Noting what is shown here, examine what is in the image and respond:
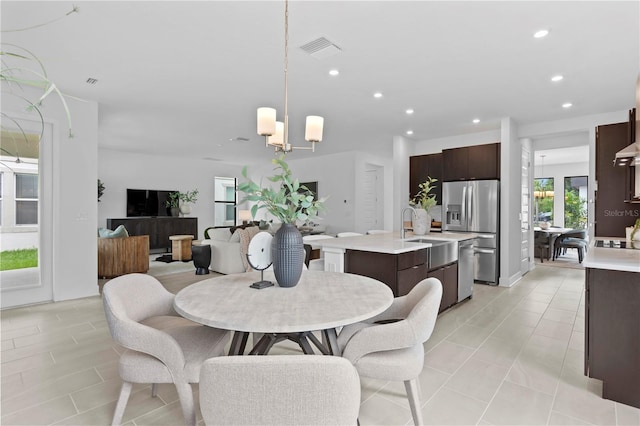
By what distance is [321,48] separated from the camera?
292 cm

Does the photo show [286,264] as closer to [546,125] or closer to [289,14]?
[289,14]

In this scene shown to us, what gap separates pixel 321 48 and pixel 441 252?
7.89ft

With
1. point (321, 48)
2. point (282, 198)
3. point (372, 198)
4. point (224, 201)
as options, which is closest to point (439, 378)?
point (282, 198)

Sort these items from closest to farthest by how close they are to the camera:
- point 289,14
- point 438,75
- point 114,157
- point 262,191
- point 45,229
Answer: point 262,191 < point 289,14 < point 438,75 < point 45,229 < point 114,157

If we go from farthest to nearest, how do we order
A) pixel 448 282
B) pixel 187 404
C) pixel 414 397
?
pixel 448 282 → pixel 414 397 → pixel 187 404

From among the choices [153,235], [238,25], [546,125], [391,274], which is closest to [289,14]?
[238,25]

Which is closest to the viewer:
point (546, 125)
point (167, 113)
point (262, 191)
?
point (262, 191)

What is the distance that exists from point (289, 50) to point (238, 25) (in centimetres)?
52

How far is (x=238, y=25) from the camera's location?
2.62 meters

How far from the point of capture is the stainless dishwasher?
160 inches

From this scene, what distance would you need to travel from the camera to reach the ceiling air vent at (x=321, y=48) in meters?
2.82

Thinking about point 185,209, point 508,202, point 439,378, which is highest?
point 508,202

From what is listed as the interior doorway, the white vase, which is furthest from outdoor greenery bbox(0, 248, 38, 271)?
the interior doorway

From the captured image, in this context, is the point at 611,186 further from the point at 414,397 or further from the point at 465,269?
the point at 414,397
